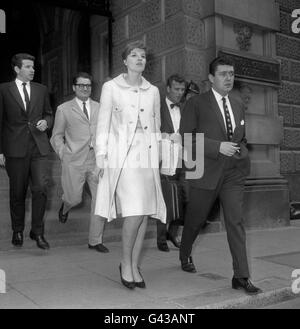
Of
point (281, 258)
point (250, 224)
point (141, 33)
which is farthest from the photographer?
point (141, 33)

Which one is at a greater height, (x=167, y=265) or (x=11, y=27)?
(x=11, y=27)

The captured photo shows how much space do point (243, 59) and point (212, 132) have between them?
3994 millimetres

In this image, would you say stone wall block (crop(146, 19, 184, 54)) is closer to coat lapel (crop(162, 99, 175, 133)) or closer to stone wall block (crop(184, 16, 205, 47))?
stone wall block (crop(184, 16, 205, 47))

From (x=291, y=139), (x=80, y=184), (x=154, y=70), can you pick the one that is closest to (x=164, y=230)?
(x=80, y=184)

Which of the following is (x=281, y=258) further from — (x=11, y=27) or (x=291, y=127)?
(x=11, y=27)

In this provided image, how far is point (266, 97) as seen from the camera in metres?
8.61

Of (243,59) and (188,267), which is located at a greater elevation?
(243,59)

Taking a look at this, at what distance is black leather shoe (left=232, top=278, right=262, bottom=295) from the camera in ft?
13.4

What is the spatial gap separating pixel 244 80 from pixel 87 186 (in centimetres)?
337

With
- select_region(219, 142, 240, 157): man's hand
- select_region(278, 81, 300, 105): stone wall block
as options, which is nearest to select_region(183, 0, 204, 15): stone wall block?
select_region(278, 81, 300, 105): stone wall block

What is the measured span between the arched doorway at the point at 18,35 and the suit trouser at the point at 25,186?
6.41 meters

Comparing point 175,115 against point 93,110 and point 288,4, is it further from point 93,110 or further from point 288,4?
point 288,4

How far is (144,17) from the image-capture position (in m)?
8.50

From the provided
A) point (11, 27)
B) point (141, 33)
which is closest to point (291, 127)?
point (141, 33)
